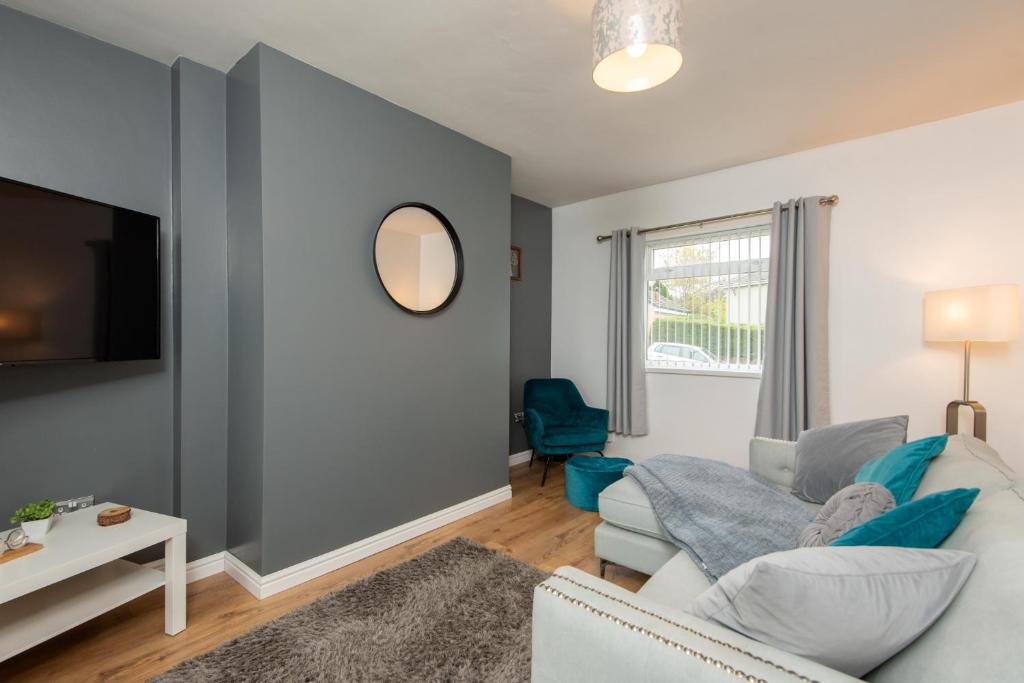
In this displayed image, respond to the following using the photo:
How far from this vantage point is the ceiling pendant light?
1407 mm

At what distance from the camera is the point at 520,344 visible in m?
4.26

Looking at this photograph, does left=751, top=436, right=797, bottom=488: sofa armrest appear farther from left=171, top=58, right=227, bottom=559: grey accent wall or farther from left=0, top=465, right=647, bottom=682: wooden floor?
left=171, top=58, right=227, bottom=559: grey accent wall

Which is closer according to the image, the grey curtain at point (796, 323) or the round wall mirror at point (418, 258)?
the round wall mirror at point (418, 258)

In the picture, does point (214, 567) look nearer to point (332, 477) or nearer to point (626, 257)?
point (332, 477)

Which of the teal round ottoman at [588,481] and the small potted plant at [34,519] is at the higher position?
the small potted plant at [34,519]

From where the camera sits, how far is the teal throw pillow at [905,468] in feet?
4.58

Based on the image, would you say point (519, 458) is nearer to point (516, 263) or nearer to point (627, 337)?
point (627, 337)

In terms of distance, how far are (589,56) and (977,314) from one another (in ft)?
7.78

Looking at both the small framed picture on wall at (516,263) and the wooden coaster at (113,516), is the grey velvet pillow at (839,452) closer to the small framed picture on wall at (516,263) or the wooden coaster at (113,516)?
the small framed picture on wall at (516,263)

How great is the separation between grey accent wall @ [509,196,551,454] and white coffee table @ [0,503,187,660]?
2.69 meters

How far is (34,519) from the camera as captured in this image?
1680 mm

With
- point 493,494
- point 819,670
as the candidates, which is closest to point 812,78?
point 819,670

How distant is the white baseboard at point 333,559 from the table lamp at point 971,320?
293cm

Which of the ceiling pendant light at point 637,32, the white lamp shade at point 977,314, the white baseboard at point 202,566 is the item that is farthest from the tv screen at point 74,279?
the white lamp shade at point 977,314
